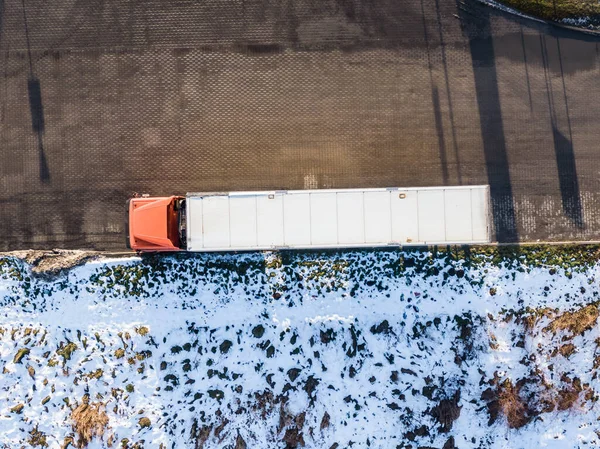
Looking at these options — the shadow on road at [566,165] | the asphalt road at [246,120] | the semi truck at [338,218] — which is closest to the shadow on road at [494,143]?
the asphalt road at [246,120]

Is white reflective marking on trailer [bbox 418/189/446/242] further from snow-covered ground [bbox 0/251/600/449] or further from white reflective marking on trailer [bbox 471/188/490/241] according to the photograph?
snow-covered ground [bbox 0/251/600/449]

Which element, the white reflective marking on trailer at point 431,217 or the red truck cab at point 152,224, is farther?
the red truck cab at point 152,224

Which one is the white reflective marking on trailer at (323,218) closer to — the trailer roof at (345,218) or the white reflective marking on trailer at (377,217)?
the trailer roof at (345,218)

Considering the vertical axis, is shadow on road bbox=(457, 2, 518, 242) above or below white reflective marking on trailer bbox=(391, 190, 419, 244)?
above

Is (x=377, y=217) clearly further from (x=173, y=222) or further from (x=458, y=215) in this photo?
(x=173, y=222)

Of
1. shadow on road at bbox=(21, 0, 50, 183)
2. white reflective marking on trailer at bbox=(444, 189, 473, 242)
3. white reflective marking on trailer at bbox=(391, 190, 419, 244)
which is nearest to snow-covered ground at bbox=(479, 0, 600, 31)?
white reflective marking on trailer at bbox=(444, 189, 473, 242)

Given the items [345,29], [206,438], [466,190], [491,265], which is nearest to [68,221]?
[206,438]

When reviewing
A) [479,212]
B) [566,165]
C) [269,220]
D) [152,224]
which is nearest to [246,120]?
[269,220]
